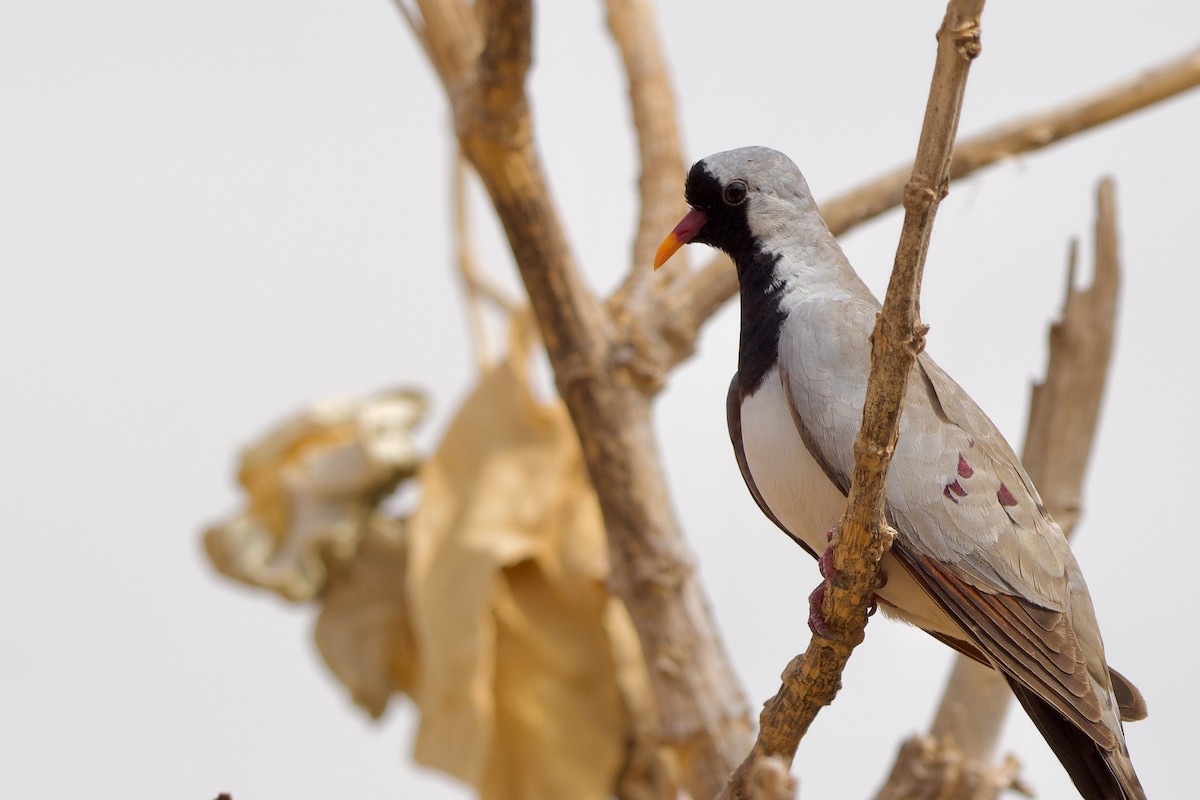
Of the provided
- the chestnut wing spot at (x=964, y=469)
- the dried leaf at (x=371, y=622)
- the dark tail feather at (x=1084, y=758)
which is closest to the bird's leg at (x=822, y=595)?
the chestnut wing spot at (x=964, y=469)

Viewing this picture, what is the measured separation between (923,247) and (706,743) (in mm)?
2492

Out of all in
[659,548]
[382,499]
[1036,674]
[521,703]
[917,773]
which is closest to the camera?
[1036,674]

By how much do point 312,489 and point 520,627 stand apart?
1.10 meters

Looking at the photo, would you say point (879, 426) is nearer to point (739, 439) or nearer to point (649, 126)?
point (739, 439)

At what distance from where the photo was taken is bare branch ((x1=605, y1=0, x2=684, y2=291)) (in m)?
4.73

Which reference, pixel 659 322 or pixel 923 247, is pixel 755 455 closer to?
pixel 923 247

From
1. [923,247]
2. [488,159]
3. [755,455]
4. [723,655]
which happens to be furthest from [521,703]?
[923,247]

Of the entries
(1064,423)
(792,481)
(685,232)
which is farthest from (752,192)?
(1064,423)

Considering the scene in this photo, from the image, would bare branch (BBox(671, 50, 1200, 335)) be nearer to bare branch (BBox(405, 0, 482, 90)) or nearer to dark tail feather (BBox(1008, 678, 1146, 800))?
bare branch (BBox(405, 0, 482, 90))

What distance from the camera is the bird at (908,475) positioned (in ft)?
8.41

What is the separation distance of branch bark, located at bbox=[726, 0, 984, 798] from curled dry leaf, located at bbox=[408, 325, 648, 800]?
2.11 metres

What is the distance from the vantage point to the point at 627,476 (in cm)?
425

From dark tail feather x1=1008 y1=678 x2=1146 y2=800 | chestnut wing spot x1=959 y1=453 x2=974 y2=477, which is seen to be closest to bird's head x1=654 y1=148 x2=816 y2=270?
chestnut wing spot x1=959 y1=453 x2=974 y2=477

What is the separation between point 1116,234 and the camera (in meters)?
4.36
